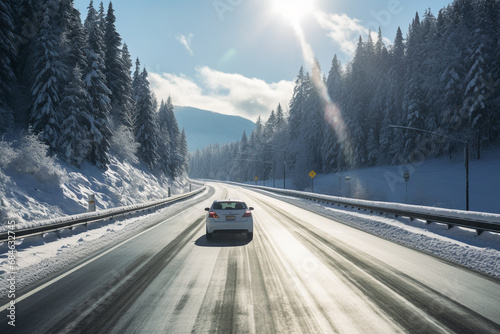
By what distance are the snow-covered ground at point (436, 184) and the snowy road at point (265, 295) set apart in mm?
26287

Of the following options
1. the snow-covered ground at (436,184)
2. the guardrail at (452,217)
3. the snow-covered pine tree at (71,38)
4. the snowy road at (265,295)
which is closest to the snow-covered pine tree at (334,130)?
the snow-covered ground at (436,184)

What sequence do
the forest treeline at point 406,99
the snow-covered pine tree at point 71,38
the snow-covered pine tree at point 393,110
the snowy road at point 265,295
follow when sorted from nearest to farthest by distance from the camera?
the snowy road at point 265,295
the snow-covered pine tree at point 71,38
the forest treeline at point 406,99
the snow-covered pine tree at point 393,110

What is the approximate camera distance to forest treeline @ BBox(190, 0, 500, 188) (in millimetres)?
44688

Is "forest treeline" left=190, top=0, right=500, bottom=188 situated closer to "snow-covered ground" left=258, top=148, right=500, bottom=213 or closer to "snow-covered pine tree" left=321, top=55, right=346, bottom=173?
"snow-covered pine tree" left=321, top=55, right=346, bottom=173

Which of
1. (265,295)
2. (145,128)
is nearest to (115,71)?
(145,128)

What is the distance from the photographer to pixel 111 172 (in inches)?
1316

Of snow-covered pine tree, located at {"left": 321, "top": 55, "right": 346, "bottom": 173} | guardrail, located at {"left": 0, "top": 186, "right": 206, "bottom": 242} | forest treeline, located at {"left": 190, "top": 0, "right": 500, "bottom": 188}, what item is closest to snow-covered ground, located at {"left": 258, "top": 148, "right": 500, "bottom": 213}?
forest treeline, located at {"left": 190, "top": 0, "right": 500, "bottom": 188}

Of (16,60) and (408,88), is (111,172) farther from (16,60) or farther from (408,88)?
(408,88)

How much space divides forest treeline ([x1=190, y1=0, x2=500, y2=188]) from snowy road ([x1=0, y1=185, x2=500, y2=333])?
27750 millimetres

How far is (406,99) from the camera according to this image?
179 feet

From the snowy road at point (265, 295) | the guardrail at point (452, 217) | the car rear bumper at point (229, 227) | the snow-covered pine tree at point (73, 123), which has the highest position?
the snow-covered pine tree at point (73, 123)

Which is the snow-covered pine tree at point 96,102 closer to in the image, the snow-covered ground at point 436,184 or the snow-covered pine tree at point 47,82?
the snow-covered pine tree at point 47,82

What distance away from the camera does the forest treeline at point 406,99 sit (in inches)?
1759

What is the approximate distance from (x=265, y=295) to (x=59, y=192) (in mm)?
20080
